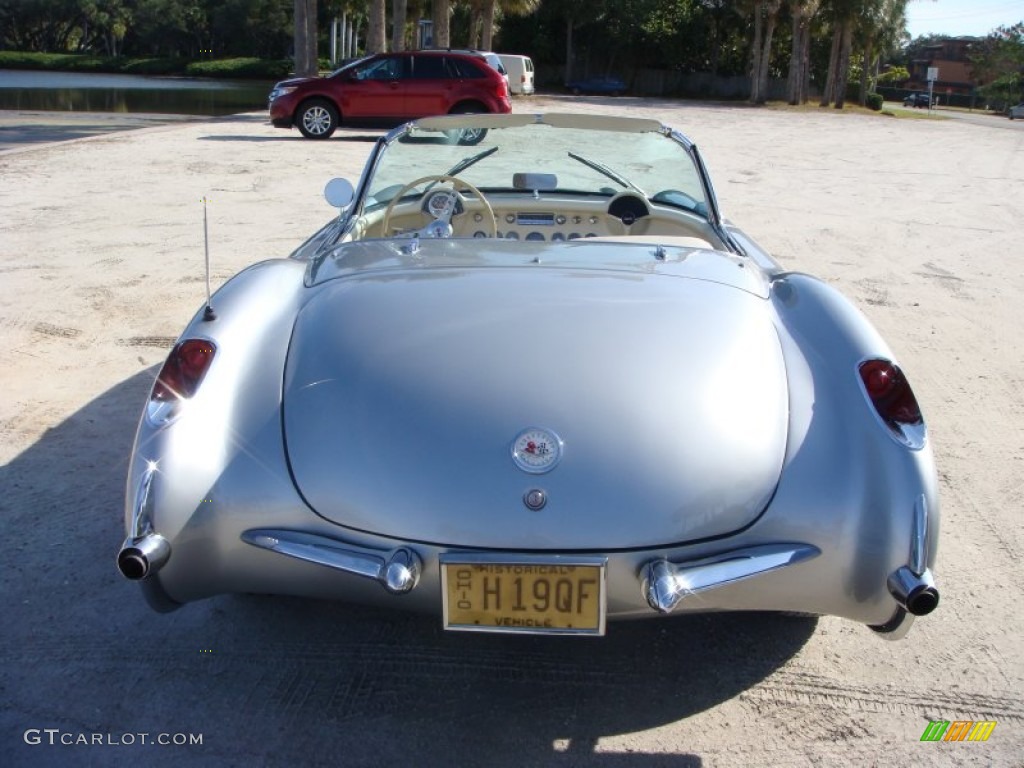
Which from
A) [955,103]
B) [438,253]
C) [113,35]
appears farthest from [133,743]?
[955,103]

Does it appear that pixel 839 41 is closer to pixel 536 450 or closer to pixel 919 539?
pixel 919 539

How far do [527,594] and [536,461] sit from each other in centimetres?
29

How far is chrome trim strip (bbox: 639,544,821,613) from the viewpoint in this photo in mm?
2049

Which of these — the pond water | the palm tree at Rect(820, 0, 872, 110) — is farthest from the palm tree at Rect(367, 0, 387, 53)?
the palm tree at Rect(820, 0, 872, 110)

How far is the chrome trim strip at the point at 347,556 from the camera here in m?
2.07

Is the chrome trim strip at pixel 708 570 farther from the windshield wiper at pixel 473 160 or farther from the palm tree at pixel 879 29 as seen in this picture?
the palm tree at pixel 879 29

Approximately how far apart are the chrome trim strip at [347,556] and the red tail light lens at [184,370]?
0.45m

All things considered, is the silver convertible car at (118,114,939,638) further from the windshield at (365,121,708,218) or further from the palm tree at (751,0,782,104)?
the palm tree at (751,0,782,104)

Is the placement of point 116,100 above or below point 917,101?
below

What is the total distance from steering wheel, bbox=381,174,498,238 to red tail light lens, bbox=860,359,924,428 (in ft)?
4.92

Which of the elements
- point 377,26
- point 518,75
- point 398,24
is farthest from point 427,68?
point 398,24

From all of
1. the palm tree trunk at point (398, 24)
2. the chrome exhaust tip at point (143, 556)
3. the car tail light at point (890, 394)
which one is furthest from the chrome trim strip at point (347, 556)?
the palm tree trunk at point (398, 24)

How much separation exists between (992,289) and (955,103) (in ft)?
286

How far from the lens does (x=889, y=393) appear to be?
7.89ft
